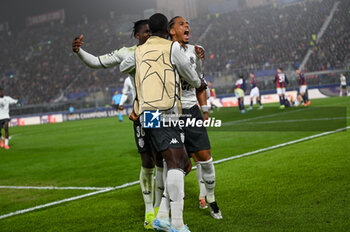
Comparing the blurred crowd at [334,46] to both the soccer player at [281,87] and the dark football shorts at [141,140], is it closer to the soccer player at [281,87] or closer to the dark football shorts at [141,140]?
the soccer player at [281,87]

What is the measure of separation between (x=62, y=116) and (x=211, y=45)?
17.7 meters

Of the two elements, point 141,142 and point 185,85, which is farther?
point 185,85

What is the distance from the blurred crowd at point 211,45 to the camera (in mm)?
39250

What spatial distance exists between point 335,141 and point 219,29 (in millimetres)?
41738

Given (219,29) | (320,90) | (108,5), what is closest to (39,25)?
(108,5)

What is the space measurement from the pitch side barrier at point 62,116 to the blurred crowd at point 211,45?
425 cm

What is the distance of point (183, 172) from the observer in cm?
386

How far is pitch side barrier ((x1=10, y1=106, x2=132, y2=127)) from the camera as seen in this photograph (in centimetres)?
3972

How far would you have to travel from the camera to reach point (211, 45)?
1843 inches

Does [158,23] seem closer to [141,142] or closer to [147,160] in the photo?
[141,142]

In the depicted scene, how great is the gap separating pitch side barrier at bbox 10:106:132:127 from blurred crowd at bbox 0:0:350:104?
14.0ft

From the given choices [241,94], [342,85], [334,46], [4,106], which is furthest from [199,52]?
[334,46]

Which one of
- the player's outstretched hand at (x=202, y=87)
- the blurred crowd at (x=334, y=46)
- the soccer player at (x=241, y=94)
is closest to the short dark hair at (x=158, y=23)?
the player's outstretched hand at (x=202, y=87)

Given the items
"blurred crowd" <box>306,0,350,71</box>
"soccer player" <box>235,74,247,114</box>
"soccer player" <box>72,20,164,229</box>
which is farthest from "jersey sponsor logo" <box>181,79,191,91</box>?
"blurred crowd" <box>306,0,350,71</box>
